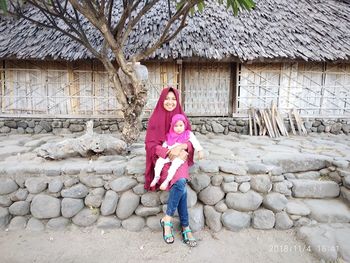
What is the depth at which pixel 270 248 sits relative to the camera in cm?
285

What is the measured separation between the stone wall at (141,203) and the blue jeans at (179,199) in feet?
1.13

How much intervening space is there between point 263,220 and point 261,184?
1.59 ft

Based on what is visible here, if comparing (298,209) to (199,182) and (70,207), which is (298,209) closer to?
(199,182)

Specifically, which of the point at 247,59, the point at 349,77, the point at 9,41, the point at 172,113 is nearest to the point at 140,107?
the point at 172,113

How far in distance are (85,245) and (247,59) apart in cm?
513

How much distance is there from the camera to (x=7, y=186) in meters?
3.11

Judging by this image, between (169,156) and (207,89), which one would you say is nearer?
(169,156)

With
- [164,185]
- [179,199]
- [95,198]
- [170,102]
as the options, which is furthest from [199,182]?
[95,198]

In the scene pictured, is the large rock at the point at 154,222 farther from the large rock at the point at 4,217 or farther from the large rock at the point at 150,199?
the large rock at the point at 4,217

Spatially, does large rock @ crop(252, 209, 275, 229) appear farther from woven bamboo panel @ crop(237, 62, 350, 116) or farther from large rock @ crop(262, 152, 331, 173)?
woven bamboo panel @ crop(237, 62, 350, 116)

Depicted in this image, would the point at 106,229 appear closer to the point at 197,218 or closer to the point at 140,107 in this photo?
the point at 197,218

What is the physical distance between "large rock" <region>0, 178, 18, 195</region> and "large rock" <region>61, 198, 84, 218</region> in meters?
0.71

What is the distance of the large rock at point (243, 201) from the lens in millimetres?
3219

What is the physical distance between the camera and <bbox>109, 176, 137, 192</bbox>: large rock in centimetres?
315
